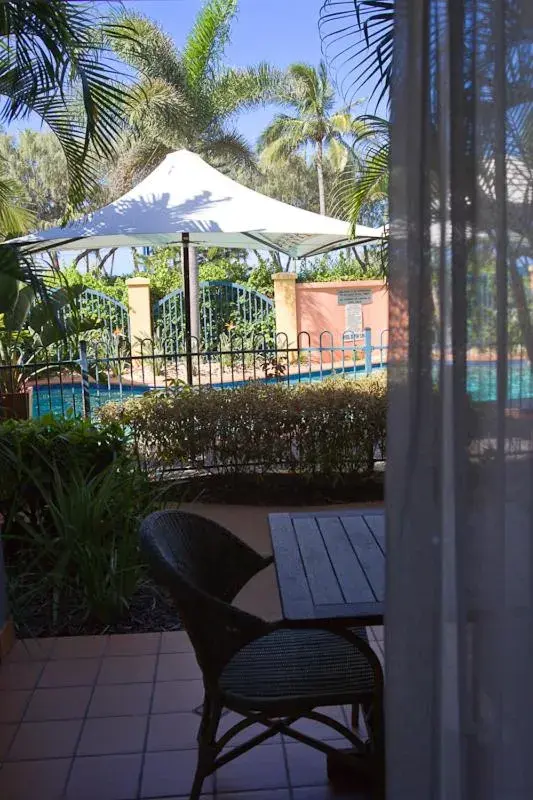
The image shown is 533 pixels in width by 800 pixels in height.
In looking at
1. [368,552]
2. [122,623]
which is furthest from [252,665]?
[122,623]

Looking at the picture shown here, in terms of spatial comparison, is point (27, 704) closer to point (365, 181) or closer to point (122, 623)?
point (122, 623)

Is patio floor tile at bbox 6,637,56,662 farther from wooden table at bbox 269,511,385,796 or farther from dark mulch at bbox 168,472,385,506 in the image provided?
dark mulch at bbox 168,472,385,506

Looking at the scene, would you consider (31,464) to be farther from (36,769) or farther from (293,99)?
(293,99)

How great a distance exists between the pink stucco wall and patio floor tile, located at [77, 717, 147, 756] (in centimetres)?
1319

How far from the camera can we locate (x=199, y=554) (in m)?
2.52

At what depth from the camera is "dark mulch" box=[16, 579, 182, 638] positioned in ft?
12.3

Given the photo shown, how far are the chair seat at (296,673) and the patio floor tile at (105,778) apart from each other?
591 mm

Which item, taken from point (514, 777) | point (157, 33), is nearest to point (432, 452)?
point (514, 777)

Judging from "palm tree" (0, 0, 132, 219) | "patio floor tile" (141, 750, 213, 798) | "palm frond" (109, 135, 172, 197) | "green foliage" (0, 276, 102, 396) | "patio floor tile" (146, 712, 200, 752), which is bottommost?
"patio floor tile" (141, 750, 213, 798)

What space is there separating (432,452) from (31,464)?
379cm

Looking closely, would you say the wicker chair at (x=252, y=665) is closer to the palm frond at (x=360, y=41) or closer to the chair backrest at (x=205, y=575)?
A: the chair backrest at (x=205, y=575)

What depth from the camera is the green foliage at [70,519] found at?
388cm

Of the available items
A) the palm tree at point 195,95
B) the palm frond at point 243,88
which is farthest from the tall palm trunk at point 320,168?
the palm frond at point 243,88

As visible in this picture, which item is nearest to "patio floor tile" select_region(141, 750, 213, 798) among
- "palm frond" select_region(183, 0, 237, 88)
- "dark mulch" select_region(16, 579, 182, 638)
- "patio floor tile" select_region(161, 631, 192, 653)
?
"patio floor tile" select_region(161, 631, 192, 653)
